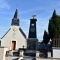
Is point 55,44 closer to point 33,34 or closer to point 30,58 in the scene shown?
point 30,58

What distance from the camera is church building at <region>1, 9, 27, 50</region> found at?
33562 millimetres

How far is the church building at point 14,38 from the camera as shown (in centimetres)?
3356

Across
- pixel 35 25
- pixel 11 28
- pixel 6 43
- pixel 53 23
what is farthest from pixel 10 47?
pixel 53 23

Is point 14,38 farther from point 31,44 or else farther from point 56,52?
point 56,52

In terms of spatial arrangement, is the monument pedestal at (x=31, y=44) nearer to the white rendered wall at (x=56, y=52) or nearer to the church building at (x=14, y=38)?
the church building at (x=14, y=38)

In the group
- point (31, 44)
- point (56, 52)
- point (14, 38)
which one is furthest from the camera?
point (31, 44)

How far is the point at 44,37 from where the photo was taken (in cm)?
3766

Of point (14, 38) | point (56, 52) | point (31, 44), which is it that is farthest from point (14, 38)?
point (56, 52)

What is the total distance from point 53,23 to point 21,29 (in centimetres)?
624

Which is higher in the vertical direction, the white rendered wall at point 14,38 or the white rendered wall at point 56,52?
the white rendered wall at point 14,38

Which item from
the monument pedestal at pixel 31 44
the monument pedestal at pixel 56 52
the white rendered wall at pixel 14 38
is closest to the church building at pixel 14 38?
the white rendered wall at pixel 14 38

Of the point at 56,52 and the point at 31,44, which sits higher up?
the point at 31,44

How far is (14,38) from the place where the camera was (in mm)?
33812

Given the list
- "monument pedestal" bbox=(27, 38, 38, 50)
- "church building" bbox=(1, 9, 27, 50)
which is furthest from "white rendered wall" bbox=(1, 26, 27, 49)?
"monument pedestal" bbox=(27, 38, 38, 50)
